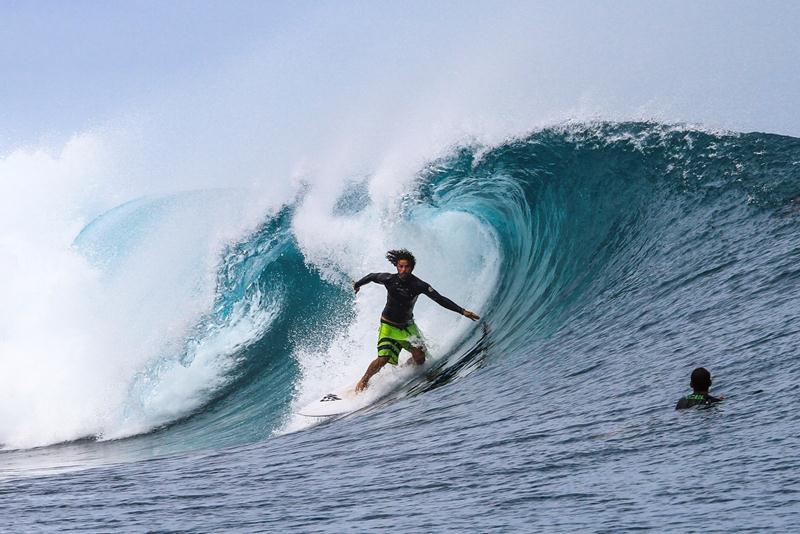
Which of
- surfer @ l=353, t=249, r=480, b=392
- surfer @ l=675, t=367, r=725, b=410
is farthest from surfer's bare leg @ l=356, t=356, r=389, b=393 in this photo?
surfer @ l=675, t=367, r=725, b=410

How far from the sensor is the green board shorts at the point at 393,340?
9.56m

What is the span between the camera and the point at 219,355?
1287 centimetres

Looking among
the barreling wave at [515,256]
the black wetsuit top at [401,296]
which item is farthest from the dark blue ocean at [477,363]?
the black wetsuit top at [401,296]

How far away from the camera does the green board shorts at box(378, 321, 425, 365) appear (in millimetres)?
9562

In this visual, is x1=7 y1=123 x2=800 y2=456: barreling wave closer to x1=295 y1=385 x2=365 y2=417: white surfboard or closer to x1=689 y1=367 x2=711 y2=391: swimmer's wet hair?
x1=295 y1=385 x2=365 y2=417: white surfboard

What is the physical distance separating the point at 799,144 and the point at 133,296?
10.6 metres

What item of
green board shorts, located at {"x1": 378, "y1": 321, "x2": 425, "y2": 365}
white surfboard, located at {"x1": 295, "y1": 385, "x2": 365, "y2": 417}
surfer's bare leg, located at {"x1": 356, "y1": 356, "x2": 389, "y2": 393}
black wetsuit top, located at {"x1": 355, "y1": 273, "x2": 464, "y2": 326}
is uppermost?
black wetsuit top, located at {"x1": 355, "y1": 273, "x2": 464, "y2": 326}

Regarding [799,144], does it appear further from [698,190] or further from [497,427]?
[497,427]

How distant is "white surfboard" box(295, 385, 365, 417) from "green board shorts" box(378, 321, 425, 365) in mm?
512

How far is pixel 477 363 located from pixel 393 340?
0.93 metres

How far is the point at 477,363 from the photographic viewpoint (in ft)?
32.0

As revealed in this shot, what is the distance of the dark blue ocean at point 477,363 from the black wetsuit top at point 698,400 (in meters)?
0.10

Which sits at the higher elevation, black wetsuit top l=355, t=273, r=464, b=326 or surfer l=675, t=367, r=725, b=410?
black wetsuit top l=355, t=273, r=464, b=326

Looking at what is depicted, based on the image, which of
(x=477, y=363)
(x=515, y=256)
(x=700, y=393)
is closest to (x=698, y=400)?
(x=700, y=393)
